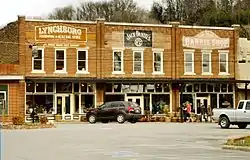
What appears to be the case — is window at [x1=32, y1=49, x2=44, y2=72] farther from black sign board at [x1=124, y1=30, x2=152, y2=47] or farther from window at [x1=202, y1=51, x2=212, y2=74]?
window at [x1=202, y1=51, x2=212, y2=74]

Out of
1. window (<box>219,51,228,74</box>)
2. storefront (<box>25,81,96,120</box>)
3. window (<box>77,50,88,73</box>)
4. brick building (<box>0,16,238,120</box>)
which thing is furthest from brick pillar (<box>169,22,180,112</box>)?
window (<box>77,50,88,73</box>)

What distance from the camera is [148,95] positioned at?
57.2 metres

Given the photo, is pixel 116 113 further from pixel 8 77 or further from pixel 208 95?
pixel 208 95

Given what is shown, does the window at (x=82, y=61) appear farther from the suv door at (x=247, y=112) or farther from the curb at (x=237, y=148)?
the curb at (x=237, y=148)

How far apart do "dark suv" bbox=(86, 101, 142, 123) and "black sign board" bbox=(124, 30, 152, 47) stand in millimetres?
8940

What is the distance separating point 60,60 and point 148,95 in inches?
365

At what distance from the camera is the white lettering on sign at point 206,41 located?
2292 inches

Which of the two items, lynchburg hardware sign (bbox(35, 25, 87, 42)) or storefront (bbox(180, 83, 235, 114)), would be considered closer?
lynchburg hardware sign (bbox(35, 25, 87, 42))

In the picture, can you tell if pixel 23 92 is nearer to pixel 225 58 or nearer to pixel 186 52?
pixel 186 52

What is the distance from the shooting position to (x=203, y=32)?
194 ft

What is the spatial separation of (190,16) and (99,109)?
5919cm

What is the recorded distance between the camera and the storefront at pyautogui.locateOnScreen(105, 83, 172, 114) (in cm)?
5612

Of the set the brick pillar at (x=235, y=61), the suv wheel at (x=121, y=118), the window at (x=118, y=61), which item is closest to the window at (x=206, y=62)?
the brick pillar at (x=235, y=61)

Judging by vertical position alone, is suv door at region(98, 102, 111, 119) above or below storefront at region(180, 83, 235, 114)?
below
